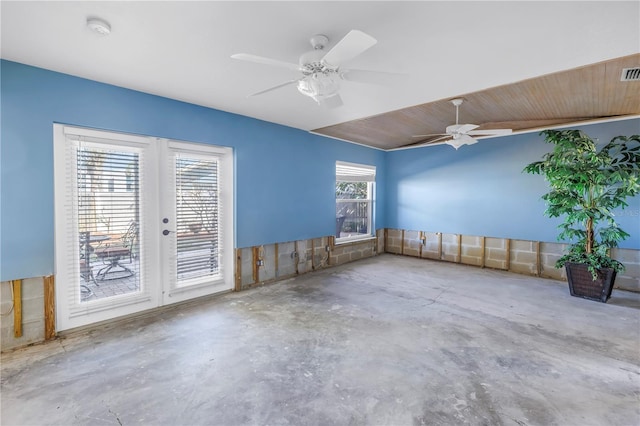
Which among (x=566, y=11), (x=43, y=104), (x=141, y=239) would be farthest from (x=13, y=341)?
(x=566, y=11)

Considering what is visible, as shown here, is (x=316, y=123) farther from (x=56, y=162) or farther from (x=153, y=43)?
(x=56, y=162)

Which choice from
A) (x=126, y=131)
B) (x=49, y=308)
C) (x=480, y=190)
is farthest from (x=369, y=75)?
(x=480, y=190)

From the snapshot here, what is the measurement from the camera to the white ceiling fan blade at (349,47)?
5.12 feet

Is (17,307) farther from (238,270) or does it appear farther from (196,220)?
(238,270)

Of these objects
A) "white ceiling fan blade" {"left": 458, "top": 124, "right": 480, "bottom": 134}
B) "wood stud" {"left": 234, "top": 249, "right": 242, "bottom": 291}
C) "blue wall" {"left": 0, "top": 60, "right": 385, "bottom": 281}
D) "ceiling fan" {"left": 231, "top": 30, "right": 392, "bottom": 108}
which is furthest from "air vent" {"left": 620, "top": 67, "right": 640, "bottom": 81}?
"wood stud" {"left": 234, "top": 249, "right": 242, "bottom": 291}

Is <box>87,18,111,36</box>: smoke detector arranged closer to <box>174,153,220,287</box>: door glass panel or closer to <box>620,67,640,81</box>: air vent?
<box>174,153,220,287</box>: door glass panel

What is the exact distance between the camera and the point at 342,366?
2350 millimetres

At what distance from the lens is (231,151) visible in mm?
4121

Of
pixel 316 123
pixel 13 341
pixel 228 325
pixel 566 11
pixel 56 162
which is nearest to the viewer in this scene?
pixel 566 11

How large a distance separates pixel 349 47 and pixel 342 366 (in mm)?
2371

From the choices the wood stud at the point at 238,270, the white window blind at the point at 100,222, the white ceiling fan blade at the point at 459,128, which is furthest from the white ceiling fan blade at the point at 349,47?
the wood stud at the point at 238,270

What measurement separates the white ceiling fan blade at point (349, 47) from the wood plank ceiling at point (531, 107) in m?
2.30

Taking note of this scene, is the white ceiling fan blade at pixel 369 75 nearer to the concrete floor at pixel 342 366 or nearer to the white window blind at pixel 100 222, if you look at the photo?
the concrete floor at pixel 342 366

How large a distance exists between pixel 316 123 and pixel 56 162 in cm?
333
